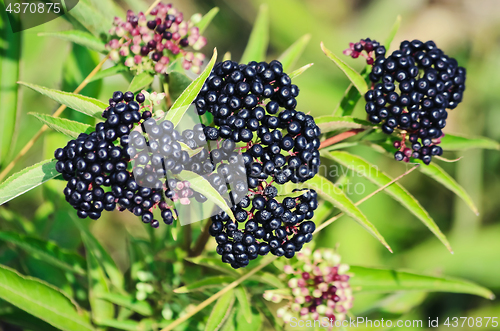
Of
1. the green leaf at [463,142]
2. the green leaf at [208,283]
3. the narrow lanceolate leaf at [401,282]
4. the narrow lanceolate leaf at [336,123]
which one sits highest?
the green leaf at [463,142]

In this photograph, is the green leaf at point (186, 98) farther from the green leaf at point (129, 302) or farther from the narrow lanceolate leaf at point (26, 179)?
the green leaf at point (129, 302)

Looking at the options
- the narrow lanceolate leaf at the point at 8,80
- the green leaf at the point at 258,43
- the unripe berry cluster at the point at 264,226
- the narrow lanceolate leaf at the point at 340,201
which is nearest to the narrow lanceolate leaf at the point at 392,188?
the narrow lanceolate leaf at the point at 340,201

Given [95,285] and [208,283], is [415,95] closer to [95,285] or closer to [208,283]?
[208,283]

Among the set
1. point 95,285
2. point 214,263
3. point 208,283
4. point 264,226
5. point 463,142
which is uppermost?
point 463,142

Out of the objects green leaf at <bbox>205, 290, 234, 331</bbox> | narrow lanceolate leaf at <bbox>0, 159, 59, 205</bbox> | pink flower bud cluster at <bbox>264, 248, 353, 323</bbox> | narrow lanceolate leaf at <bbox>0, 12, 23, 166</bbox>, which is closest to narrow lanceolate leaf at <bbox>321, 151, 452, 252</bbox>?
pink flower bud cluster at <bbox>264, 248, 353, 323</bbox>

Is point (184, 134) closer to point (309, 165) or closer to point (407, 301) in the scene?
point (309, 165)

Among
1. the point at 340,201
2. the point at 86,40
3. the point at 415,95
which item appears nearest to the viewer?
the point at 340,201

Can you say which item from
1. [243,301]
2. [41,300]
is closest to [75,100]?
[41,300]
